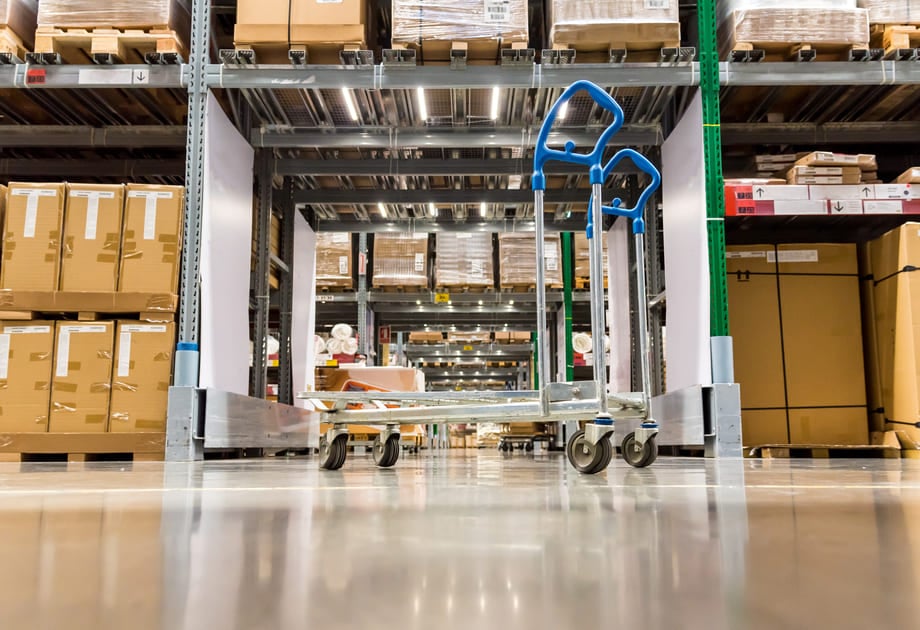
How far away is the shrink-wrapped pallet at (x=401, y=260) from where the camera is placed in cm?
1125

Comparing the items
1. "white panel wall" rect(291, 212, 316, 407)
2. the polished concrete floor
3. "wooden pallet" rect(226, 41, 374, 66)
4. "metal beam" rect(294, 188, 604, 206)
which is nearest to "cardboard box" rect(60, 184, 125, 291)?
"wooden pallet" rect(226, 41, 374, 66)

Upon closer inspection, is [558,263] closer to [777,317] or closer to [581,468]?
[777,317]

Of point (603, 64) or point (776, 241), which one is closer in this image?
point (603, 64)

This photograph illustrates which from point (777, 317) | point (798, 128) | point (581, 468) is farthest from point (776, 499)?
point (798, 128)

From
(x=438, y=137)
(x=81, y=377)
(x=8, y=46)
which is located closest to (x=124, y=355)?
(x=81, y=377)

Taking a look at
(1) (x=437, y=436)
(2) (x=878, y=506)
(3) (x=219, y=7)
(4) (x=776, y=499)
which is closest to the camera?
(2) (x=878, y=506)

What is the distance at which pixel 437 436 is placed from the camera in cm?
1973

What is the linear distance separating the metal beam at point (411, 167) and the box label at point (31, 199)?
101 inches

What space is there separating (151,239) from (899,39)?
5.99 m

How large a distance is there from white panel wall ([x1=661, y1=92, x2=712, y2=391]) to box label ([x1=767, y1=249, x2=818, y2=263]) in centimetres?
88

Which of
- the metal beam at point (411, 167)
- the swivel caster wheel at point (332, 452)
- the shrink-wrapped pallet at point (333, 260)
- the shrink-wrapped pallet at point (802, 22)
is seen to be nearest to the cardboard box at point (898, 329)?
the shrink-wrapped pallet at point (802, 22)

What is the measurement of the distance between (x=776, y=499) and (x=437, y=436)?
1835 cm

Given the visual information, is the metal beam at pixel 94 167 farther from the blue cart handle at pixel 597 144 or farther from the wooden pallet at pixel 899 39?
the wooden pallet at pixel 899 39

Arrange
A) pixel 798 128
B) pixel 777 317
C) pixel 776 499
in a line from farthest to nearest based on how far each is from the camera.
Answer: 1. pixel 798 128
2. pixel 777 317
3. pixel 776 499
